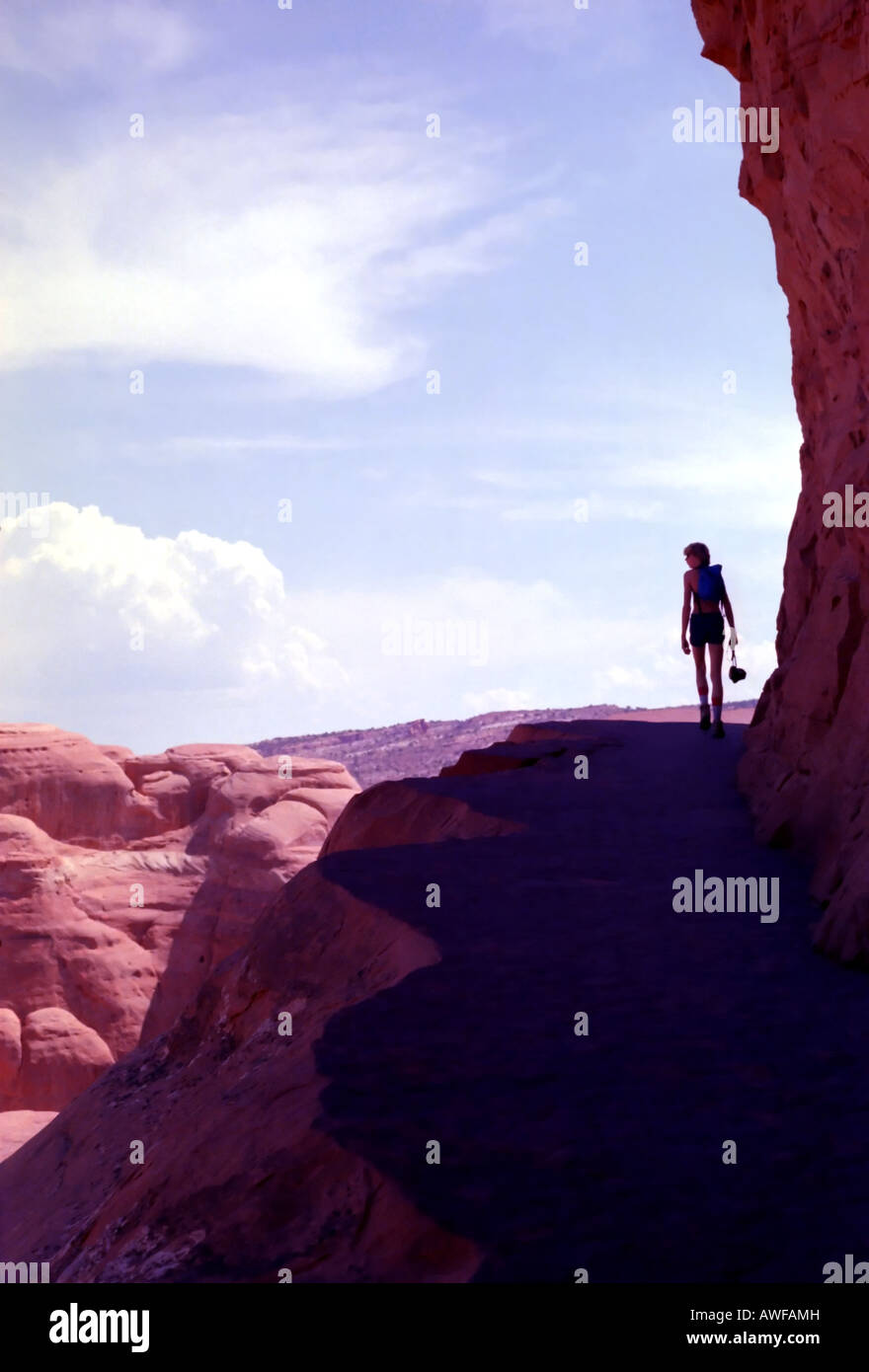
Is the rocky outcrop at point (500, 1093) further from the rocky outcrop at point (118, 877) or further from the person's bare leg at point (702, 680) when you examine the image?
the rocky outcrop at point (118, 877)

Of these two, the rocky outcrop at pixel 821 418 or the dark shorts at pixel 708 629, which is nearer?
the rocky outcrop at pixel 821 418

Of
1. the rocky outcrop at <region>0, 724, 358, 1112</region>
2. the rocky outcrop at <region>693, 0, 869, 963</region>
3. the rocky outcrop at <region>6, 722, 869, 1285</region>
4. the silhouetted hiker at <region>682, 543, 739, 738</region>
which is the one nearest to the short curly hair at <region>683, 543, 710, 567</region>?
the silhouetted hiker at <region>682, 543, 739, 738</region>

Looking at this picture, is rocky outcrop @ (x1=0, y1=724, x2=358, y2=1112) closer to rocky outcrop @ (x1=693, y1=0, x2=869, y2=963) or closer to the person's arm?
the person's arm

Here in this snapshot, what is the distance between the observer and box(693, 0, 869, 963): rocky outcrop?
29.2 feet

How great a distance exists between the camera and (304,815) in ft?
102

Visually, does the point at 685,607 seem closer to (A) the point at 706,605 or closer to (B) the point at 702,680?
(A) the point at 706,605

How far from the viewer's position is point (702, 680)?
44.0ft

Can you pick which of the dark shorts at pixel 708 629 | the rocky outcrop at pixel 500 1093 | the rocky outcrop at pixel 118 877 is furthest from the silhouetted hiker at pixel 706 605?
the rocky outcrop at pixel 118 877

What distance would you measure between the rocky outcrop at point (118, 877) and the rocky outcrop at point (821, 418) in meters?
17.0

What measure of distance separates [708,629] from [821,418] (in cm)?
250

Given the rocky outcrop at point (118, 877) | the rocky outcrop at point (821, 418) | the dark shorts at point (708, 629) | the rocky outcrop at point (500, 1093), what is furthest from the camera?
the rocky outcrop at point (118, 877)

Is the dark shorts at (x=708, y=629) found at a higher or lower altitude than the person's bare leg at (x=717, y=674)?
higher

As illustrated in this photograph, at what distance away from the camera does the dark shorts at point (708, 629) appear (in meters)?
12.6
